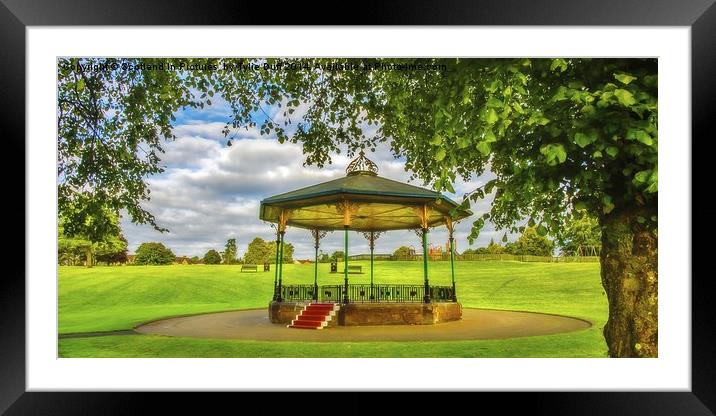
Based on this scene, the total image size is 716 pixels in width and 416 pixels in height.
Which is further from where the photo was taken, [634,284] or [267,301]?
[267,301]

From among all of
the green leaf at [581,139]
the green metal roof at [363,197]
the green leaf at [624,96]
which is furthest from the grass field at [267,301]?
the green leaf at [624,96]

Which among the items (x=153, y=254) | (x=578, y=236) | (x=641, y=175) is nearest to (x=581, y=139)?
(x=641, y=175)

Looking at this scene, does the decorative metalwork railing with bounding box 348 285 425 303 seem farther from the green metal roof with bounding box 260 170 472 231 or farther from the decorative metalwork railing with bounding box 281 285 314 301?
the green metal roof with bounding box 260 170 472 231

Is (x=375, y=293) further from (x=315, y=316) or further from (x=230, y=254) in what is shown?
(x=230, y=254)

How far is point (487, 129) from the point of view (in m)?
6.80

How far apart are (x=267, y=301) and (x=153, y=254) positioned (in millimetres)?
5703

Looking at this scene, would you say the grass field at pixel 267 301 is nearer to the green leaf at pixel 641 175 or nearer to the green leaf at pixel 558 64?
the green leaf at pixel 641 175

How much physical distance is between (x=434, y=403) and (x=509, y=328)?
27.0 feet

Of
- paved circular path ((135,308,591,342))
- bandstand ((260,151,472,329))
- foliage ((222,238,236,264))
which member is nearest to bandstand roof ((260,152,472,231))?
bandstand ((260,151,472,329))

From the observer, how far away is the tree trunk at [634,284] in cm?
809

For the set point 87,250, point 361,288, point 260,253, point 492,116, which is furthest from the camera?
point 260,253
